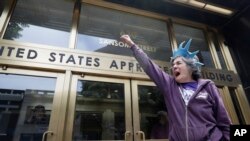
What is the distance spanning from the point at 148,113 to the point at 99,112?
625 millimetres

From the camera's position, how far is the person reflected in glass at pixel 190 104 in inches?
52.2

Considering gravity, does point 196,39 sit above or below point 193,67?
above

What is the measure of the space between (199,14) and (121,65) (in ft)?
6.12

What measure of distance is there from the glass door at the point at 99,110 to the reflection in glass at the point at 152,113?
0.19 meters

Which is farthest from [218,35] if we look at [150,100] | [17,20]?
[17,20]

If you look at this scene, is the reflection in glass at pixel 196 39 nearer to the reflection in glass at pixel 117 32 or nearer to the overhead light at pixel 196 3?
the reflection in glass at pixel 117 32

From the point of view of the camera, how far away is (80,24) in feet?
9.62

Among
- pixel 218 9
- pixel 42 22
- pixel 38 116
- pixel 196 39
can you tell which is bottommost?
pixel 38 116

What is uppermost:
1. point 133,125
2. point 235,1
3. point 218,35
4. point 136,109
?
point 235,1

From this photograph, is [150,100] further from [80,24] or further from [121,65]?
[80,24]

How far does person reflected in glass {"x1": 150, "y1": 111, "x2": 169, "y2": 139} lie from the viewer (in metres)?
2.47

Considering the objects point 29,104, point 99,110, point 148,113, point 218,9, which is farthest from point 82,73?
point 218,9

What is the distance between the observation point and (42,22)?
276 cm

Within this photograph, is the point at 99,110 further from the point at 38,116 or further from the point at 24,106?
the point at 24,106
